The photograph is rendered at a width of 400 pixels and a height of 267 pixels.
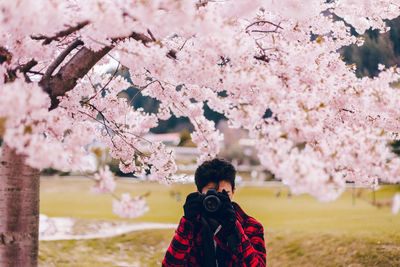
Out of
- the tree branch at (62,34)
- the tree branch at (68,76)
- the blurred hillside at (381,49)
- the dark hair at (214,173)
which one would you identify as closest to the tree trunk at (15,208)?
the tree branch at (68,76)

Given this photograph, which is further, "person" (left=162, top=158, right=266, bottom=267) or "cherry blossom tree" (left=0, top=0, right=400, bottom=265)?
"person" (left=162, top=158, right=266, bottom=267)

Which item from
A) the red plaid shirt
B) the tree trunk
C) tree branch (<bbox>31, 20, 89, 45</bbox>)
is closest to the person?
the red plaid shirt

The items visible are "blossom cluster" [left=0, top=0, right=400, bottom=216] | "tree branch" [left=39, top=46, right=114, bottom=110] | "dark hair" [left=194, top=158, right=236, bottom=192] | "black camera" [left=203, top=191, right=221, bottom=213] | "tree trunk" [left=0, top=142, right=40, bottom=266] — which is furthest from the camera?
"tree trunk" [left=0, top=142, right=40, bottom=266]

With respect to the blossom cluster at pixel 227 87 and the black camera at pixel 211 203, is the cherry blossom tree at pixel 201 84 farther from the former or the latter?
the black camera at pixel 211 203

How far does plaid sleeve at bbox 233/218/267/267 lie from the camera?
110 inches

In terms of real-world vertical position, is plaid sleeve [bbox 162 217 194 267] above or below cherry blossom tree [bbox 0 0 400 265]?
below

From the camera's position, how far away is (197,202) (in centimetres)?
280

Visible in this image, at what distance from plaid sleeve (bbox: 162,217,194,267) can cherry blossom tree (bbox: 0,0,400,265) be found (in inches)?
25.5

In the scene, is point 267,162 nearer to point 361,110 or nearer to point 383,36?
point 361,110

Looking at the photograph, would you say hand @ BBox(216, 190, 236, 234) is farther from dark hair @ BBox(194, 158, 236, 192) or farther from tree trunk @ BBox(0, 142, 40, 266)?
tree trunk @ BBox(0, 142, 40, 266)

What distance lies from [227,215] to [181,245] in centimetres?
43

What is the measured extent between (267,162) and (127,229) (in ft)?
46.6

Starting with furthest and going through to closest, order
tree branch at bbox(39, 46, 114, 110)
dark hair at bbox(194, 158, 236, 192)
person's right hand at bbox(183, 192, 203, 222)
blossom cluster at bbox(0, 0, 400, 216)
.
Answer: tree branch at bbox(39, 46, 114, 110) < dark hair at bbox(194, 158, 236, 192) < person's right hand at bbox(183, 192, 203, 222) < blossom cluster at bbox(0, 0, 400, 216)

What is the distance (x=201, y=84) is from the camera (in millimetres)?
3623
